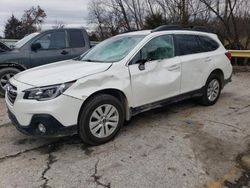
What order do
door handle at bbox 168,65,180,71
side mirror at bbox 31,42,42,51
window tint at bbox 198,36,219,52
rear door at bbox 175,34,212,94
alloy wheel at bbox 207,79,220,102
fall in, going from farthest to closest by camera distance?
1. side mirror at bbox 31,42,42,51
2. alloy wheel at bbox 207,79,220,102
3. window tint at bbox 198,36,219,52
4. rear door at bbox 175,34,212,94
5. door handle at bbox 168,65,180,71

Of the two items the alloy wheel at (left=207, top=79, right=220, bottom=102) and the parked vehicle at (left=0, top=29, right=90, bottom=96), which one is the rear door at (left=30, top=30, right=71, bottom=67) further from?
the alloy wheel at (left=207, top=79, right=220, bottom=102)

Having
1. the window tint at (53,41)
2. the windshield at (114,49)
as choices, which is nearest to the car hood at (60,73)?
the windshield at (114,49)

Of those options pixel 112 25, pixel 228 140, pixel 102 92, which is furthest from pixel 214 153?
pixel 112 25

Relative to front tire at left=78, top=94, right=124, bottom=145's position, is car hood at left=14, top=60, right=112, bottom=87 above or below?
above

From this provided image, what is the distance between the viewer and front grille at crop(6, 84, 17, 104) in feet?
14.7

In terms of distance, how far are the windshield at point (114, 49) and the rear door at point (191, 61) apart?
0.92 metres

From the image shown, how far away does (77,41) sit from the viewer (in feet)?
28.1

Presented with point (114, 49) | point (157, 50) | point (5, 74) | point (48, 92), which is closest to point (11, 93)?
point (48, 92)

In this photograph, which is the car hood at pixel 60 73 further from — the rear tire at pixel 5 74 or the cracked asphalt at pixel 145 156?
the rear tire at pixel 5 74

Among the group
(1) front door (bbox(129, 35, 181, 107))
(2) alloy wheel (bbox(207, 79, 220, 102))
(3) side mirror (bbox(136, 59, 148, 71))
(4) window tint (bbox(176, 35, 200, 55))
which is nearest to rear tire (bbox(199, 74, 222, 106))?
(2) alloy wheel (bbox(207, 79, 220, 102))

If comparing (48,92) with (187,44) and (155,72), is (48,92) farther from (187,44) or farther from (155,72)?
(187,44)

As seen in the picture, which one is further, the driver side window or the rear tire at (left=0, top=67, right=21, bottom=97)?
the rear tire at (left=0, top=67, right=21, bottom=97)

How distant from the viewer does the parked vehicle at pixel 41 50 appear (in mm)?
7871

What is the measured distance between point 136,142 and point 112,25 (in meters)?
24.9
